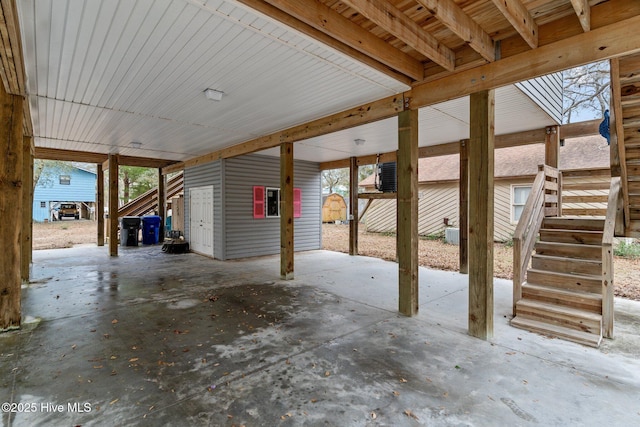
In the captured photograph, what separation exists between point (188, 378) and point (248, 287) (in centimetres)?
285

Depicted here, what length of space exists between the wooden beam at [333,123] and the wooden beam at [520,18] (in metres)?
1.44

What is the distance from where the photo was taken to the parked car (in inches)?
854

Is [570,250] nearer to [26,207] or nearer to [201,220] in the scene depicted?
[201,220]

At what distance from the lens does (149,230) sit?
1106cm

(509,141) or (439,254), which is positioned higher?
(509,141)

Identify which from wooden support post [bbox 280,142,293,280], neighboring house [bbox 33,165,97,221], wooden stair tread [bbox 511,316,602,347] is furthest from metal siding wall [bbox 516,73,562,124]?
neighboring house [bbox 33,165,97,221]

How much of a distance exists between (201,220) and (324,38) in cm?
738

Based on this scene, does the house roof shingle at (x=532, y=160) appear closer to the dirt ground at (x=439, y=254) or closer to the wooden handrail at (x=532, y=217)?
the dirt ground at (x=439, y=254)

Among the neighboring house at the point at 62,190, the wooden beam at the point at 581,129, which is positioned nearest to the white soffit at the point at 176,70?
the wooden beam at the point at 581,129

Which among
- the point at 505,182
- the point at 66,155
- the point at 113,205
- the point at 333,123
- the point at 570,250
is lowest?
the point at 570,250

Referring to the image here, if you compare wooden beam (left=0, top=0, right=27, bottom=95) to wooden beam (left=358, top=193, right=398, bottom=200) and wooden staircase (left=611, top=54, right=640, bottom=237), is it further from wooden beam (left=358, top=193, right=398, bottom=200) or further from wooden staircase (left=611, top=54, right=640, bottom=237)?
wooden beam (left=358, top=193, right=398, bottom=200)

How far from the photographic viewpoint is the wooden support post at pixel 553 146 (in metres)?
5.10

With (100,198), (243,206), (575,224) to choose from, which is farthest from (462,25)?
(100,198)

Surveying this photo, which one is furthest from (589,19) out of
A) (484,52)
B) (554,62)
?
(484,52)
